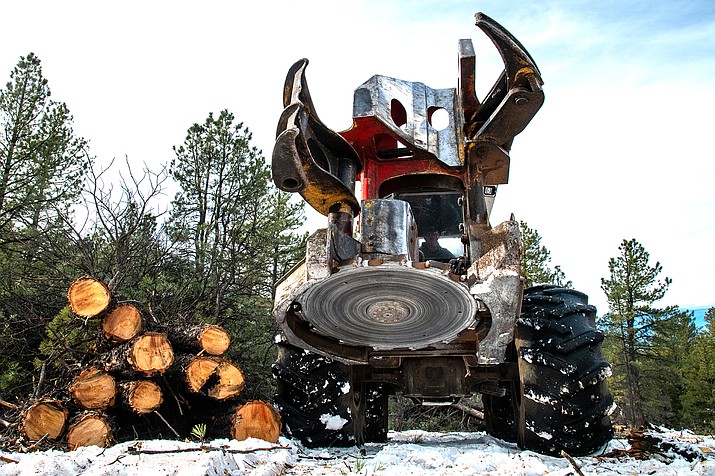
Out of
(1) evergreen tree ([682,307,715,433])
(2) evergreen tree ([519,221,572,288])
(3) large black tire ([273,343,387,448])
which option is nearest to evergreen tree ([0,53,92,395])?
(3) large black tire ([273,343,387,448])

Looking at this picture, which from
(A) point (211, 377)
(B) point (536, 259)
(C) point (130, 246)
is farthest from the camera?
(B) point (536, 259)

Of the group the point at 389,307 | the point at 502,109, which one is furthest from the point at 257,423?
the point at 502,109

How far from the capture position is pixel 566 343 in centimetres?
356

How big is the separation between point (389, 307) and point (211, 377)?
2.92m

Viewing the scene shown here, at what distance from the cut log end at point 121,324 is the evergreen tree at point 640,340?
2256 cm

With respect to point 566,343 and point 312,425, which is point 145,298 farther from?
point 566,343

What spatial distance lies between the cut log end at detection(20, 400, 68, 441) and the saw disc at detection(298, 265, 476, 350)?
283cm

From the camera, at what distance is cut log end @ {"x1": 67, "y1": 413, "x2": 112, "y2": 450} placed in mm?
4609

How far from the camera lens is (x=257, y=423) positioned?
4668mm

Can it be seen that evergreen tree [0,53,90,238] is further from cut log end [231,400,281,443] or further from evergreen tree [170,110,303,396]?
cut log end [231,400,281,443]

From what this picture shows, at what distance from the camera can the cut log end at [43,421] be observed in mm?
4590

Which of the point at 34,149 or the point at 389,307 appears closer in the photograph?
the point at 389,307

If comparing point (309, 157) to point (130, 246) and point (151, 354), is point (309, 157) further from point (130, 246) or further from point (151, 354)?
point (130, 246)

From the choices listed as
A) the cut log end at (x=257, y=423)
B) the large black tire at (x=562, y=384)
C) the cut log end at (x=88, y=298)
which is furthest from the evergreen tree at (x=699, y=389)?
the cut log end at (x=88, y=298)
